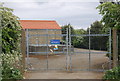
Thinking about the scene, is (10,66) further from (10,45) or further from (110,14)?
(110,14)

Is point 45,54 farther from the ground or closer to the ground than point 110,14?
closer to the ground

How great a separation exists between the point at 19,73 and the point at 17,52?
874 millimetres

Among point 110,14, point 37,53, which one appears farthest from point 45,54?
point 110,14

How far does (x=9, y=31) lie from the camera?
690 cm

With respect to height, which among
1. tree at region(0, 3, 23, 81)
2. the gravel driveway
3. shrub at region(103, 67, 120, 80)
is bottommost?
the gravel driveway

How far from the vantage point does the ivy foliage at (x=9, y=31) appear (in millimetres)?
6420

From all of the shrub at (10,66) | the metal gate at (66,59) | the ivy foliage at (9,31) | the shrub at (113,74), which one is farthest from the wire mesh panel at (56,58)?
the shrub at (113,74)

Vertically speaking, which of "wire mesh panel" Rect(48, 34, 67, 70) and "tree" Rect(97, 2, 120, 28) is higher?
"tree" Rect(97, 2, 120, 28)

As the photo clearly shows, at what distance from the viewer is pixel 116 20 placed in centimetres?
762

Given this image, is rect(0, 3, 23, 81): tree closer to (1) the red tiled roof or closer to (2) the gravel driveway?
(2) the gravel driveway

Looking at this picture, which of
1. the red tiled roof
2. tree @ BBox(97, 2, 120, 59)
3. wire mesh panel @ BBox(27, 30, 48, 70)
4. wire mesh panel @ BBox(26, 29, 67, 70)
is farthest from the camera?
the red tiled roof

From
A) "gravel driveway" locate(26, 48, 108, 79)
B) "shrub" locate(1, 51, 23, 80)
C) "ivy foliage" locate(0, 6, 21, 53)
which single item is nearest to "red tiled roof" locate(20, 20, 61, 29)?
"gravel driveway" locate(26, 48, 108, 79)

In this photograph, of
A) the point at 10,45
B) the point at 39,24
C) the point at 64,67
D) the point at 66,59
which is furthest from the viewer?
the point at 39,24

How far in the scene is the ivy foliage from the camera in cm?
642
